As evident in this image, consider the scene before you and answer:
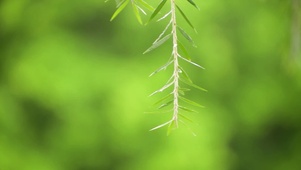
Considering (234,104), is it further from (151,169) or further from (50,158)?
(50,158)

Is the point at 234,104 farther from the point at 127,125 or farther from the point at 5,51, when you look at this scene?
the point at 5,51

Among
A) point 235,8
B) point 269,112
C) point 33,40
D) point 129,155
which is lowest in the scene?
point 269,112

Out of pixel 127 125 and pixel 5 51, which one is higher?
pixel 5 51

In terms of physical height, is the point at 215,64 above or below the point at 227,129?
above

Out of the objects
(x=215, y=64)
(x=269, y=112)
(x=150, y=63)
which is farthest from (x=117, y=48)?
(x=269, y=112)

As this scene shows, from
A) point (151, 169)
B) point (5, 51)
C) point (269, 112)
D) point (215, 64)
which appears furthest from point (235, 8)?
point (5, 51)
